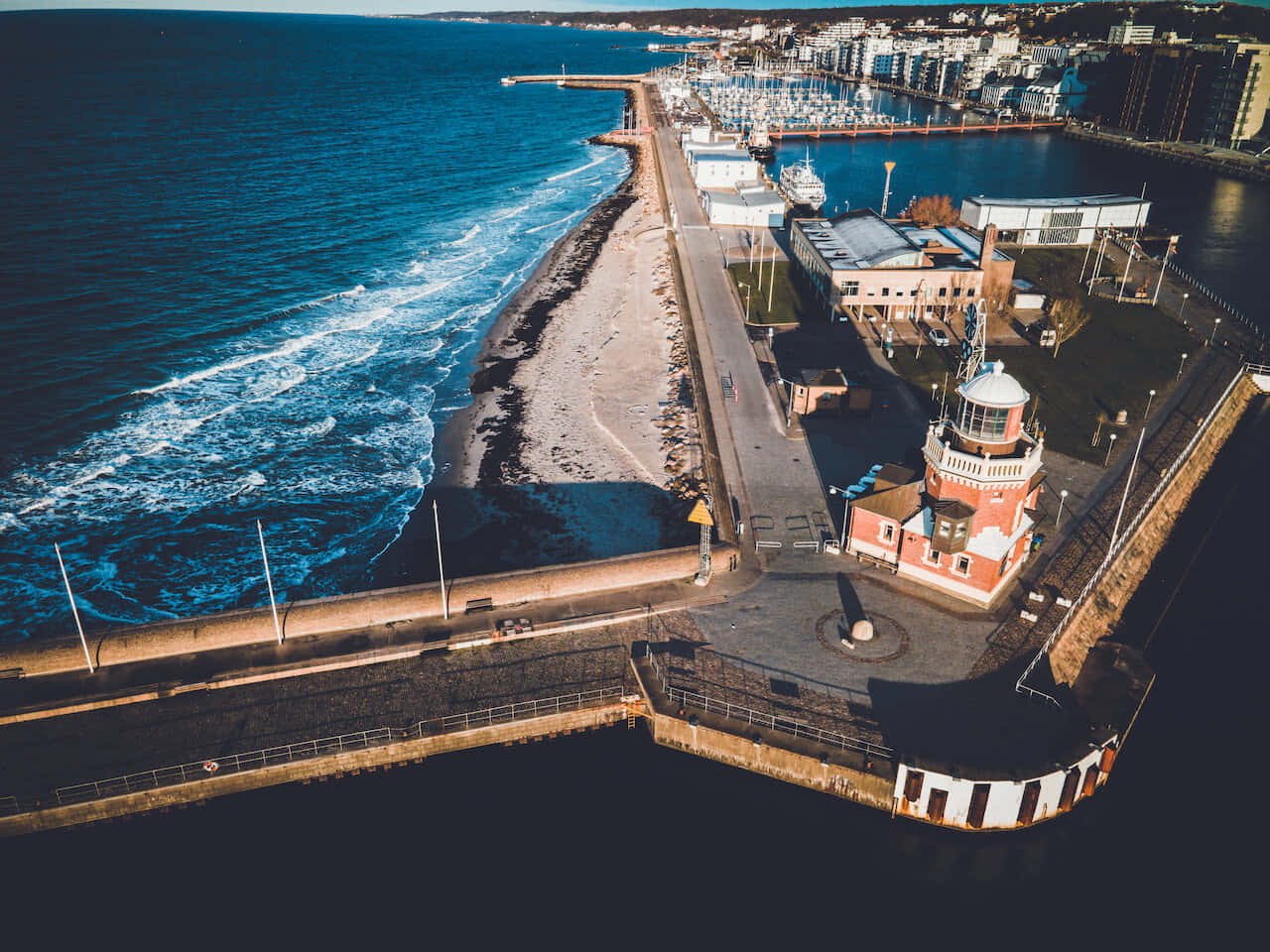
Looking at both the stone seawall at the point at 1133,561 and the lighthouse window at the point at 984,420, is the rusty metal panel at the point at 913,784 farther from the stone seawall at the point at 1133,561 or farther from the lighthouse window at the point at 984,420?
the lighthouse window at the point at 984,420

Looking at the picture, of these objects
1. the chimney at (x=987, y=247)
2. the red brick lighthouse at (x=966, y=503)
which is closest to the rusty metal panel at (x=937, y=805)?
the red brick lighthouse at (x=966, y=503)

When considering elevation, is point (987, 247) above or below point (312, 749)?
above

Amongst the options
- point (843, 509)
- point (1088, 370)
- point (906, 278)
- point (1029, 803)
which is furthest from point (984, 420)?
point (906, 278)

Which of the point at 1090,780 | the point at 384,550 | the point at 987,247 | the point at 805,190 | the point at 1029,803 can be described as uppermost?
the point at 987,247

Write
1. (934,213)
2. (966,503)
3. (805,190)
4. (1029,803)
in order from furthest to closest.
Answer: (805,190), (934,213), (966,503), (1029,803)

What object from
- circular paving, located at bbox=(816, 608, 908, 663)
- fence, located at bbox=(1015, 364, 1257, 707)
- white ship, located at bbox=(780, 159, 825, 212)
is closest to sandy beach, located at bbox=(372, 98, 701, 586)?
circular paving, located at bbox=(816, 608, 908, 663)

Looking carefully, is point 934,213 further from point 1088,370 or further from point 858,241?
point 1088,370

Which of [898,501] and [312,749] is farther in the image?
[898,501]
